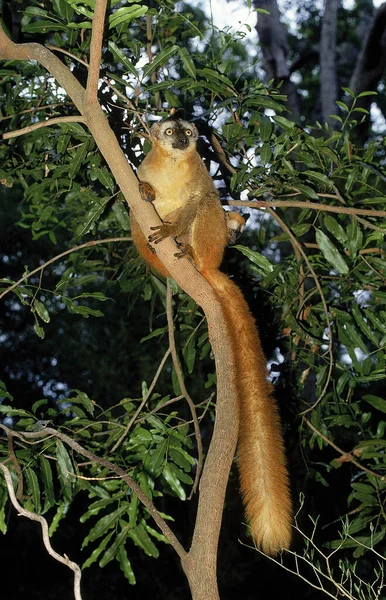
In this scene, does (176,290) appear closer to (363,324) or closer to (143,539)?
(363,324)

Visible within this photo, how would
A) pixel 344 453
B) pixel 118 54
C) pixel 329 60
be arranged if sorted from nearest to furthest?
pixel 118 54 < pixel 344 453 < pixel 329 60

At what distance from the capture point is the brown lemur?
2.45 metres

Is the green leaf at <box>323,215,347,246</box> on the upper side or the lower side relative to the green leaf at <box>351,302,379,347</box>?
upper

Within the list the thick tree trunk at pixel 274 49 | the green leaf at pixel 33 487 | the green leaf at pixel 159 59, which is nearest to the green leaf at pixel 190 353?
the green leaf at pixel 33 487

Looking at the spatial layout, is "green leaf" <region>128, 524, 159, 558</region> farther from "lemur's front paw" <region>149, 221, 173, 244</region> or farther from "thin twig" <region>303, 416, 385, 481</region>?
"lemur's front paw" <region>149, 221, 173, 244</region>

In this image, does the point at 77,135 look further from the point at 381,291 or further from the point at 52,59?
the point at 381,291

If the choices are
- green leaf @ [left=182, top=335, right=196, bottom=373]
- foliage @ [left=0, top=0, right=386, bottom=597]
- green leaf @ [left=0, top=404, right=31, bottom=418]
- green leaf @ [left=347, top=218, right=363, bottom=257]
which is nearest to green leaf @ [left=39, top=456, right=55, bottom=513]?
foliage @ [left=0, top=0, right=386, bottom=597]

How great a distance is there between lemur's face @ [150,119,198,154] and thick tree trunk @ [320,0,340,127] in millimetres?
5965

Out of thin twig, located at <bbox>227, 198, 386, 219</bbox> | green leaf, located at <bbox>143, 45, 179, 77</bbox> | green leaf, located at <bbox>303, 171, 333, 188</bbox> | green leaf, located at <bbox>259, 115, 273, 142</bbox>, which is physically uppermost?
green leaf, located at <bbox>143, 45, 179, 77</bbox>

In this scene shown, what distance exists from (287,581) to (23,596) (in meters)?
2.81

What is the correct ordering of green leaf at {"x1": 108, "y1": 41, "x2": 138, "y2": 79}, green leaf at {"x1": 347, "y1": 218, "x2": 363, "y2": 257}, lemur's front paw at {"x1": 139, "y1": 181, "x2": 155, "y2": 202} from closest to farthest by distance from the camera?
green leaf at {"x1": 108, "y1": 41, "x2": 138, "y2": 79}
green leaf at {"x1": 347, "y1": 218, "x2": 363, "y2": 257}
lemur's front paw at {"x1": 139, "y1": 181, "x2": 155, "y2": 202}

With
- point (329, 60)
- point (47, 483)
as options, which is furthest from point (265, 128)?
point (329, 60)

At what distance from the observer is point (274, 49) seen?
8203 mm

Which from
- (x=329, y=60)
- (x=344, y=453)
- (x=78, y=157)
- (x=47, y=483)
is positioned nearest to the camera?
(x=47, y=483)
